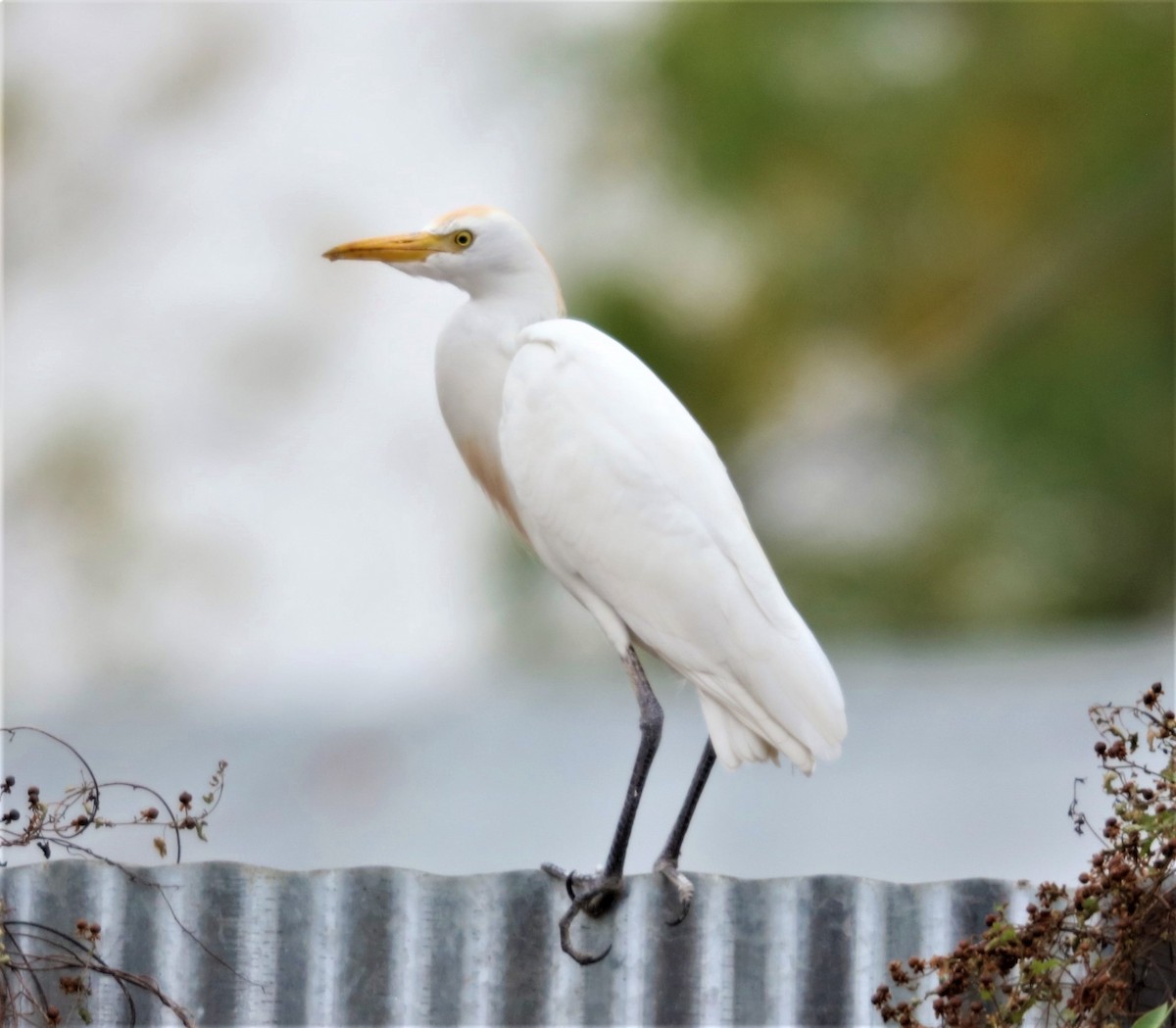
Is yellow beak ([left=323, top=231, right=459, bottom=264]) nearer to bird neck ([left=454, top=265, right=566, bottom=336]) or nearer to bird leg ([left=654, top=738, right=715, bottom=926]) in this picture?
bird neck ([left=454, top=265, right=566, bottom=336])

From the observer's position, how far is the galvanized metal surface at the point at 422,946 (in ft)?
5.26

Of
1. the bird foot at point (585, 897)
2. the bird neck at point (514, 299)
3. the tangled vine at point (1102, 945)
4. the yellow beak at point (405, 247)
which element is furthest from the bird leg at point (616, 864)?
the yellow beak at point (405, 247)

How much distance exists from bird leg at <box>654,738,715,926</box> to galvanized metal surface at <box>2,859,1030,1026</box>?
0.04 meters

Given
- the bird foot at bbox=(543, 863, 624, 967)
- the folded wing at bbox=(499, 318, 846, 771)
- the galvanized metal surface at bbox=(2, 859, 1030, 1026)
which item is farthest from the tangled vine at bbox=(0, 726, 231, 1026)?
the folded wing at bbox=(499, 318, 846, 771)

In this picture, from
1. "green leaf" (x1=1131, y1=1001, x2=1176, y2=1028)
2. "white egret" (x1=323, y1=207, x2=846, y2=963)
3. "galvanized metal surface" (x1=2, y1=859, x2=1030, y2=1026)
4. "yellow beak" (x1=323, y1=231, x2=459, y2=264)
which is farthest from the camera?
"yellow beak" (x1=323, y1=231, x2=459, y2=264)

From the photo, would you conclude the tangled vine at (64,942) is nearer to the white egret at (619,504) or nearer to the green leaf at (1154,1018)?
the white egret at (619,504)

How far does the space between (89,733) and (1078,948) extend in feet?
9.01

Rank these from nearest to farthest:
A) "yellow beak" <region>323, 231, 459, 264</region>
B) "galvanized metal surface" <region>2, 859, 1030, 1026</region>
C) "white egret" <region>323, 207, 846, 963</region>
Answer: "galvanized metal surface" <region>2, 859, 1030, 1026</region> → "white egret" <region>323, 207, 846, 963</region> → "yellow beak" <region>323, 231, 459, 264</region>

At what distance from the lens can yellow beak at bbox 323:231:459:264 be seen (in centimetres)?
210

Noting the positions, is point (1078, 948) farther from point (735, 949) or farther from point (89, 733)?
point (89, 733)

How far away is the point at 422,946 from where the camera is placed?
162 cm

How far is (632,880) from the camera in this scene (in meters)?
1.68

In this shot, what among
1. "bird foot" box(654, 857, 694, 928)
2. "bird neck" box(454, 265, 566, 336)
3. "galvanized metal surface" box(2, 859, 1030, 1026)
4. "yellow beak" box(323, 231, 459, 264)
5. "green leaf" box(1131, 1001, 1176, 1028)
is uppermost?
"yellow beak" box(323, 231, 459, 264)

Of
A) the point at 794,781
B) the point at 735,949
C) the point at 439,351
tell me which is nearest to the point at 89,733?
the point at 794,781
